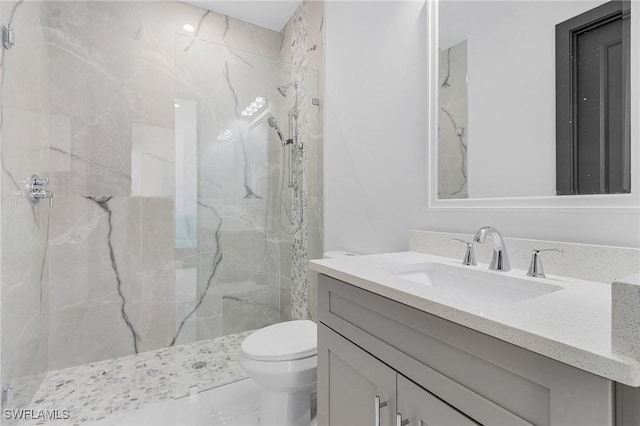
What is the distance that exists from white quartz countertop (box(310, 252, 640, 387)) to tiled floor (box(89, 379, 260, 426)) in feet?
3.76

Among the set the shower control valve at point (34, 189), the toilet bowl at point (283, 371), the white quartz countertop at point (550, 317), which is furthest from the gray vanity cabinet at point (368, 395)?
the shower control valve at point (34, 189)

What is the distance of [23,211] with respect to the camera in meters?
1.51

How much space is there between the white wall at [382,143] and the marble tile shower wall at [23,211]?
5.08ft

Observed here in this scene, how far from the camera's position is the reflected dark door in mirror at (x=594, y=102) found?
0.84m

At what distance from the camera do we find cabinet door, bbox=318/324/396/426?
0.80 m

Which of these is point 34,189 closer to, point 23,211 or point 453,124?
point 23,211

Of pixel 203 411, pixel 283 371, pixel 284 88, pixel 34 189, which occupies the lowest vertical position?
pixel 203 411

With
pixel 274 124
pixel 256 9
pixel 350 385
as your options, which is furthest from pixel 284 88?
pixel 350 385

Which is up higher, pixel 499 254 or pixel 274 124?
pixel 274 124

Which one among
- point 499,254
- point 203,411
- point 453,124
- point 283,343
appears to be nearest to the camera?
point 499,254

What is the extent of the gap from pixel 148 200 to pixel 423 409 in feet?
7.00

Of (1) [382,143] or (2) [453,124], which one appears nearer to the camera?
(2) [453,124]

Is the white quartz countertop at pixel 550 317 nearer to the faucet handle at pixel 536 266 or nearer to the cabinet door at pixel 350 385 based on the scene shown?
the faucet handle at pixel 536 266

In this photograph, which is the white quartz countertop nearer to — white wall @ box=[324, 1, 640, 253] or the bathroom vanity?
the bathroom vanity
